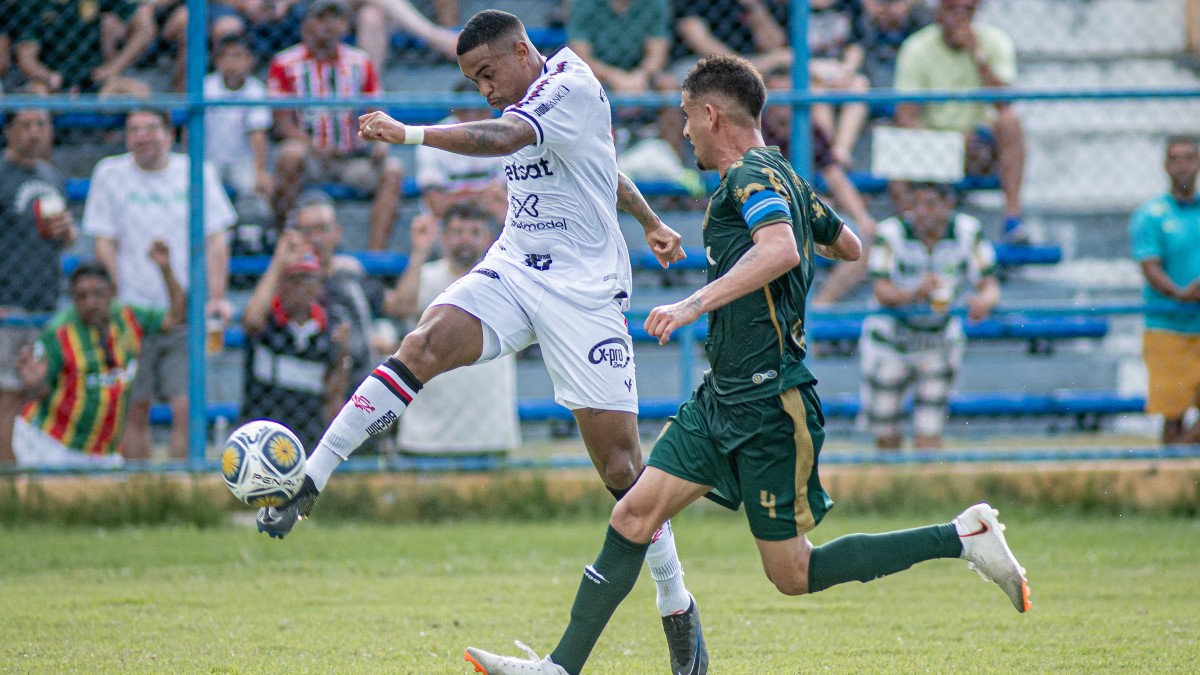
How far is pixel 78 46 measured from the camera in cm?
1095

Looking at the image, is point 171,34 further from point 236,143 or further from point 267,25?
point 236,143

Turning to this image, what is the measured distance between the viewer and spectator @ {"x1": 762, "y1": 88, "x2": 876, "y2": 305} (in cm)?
1056

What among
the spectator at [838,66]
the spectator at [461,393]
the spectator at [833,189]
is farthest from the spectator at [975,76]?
the spectator at [461,393]

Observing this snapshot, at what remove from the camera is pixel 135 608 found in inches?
264

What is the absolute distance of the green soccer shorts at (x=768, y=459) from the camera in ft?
15.6

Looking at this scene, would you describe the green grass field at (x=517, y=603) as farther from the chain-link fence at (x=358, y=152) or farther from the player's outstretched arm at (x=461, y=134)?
the player's outstretched arm at (x=461, y=134)

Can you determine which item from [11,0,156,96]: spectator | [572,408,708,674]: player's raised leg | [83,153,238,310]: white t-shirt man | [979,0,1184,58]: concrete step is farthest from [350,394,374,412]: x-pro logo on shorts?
[979,0,1184,58]: concrete step

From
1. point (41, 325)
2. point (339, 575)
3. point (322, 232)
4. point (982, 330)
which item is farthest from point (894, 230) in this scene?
point (41, 325)

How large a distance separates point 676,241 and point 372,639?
86.1 inches

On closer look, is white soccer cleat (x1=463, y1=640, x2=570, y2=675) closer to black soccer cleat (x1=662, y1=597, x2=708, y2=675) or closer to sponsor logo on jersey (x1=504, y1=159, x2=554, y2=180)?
black soccer cleat (x1=662, y1=597, x2=708, y2=675)

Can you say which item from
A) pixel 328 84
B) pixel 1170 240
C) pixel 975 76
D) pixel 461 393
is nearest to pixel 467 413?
pixel 461 393

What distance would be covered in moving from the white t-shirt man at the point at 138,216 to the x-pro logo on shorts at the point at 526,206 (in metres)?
4.52

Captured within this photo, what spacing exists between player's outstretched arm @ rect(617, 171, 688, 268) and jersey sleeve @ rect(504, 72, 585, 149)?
39 cm

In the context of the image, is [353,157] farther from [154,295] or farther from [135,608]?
[135,608]
